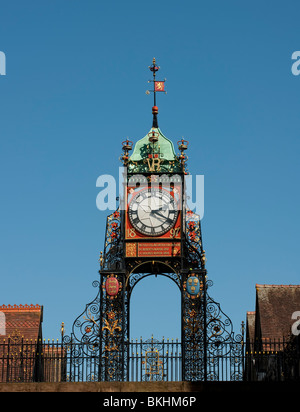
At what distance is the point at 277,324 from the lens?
39625 mm

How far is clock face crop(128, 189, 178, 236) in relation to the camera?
3322 cm

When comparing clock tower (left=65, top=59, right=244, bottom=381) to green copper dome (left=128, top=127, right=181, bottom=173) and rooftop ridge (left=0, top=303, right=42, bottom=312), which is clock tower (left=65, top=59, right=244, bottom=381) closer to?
green copper dome (left=128, top=127, right=181, bottom=173)

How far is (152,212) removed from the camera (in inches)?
1314

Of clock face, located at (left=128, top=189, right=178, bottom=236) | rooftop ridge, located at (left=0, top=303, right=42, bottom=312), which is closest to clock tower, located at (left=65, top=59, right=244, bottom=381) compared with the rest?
clock face, located at (left=128, top=189, right=178, bottom=236)

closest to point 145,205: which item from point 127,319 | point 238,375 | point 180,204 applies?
point 180,204

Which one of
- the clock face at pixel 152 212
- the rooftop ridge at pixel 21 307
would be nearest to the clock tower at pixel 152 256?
the clock face at pixel 152 212

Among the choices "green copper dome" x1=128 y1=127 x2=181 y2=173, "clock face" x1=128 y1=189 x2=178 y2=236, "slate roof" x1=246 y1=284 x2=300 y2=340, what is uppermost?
"green copper dome" x1=128 y1=127 x2=181 y2=173

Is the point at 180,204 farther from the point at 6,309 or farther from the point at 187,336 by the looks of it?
the point at 6,309

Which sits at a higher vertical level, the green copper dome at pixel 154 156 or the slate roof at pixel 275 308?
the green copper dome at pixel 154 156

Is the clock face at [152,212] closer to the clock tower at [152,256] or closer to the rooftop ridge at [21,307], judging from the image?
the clock tower at [152,256]

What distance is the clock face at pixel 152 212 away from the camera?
33219 millimetres

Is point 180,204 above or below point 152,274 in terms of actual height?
above
